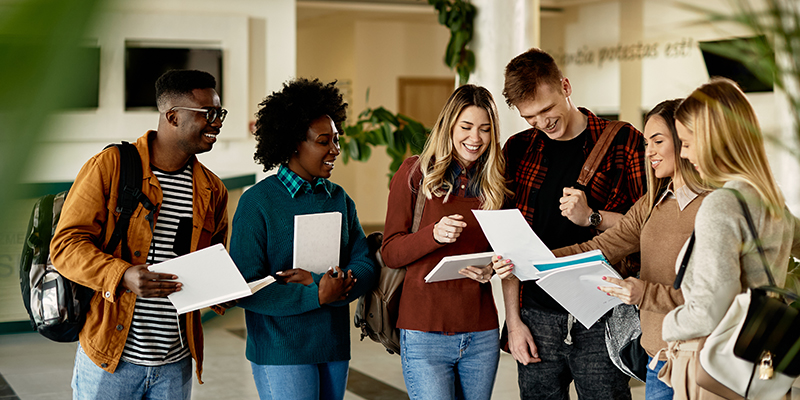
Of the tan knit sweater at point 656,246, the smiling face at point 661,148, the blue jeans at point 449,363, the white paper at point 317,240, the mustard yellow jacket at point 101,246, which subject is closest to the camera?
the mustard yellow jacket at point 101,246

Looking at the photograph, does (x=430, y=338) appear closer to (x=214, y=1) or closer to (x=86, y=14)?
(x=86, y=14)

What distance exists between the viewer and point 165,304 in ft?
6.60

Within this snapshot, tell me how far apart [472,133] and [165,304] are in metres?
1.13

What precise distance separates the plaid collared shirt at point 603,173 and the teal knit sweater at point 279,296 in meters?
0.69

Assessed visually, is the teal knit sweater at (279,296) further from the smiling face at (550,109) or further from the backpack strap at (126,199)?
the smiling face at (550,109)

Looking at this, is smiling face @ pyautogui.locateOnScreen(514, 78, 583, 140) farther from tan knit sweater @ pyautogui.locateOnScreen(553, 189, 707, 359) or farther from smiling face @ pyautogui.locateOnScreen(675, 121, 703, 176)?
smiling face @ pyautogui.locateOnScreen(675, 121, 703, 176)

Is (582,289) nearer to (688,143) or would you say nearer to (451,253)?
(451,253)

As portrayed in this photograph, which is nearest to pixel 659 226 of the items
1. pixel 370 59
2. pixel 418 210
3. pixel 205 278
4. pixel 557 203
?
pixel 557 203

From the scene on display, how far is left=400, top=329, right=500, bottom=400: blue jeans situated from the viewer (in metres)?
2.24

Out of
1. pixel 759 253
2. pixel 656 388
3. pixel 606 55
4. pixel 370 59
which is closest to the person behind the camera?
pixel 759 253

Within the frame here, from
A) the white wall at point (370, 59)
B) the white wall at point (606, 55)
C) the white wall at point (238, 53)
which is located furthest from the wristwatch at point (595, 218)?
the white wall at point (370, 59)

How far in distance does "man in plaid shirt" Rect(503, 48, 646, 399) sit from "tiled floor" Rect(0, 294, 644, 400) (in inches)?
76.6

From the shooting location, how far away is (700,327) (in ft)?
5.45

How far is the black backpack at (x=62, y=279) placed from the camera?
6.05ft
